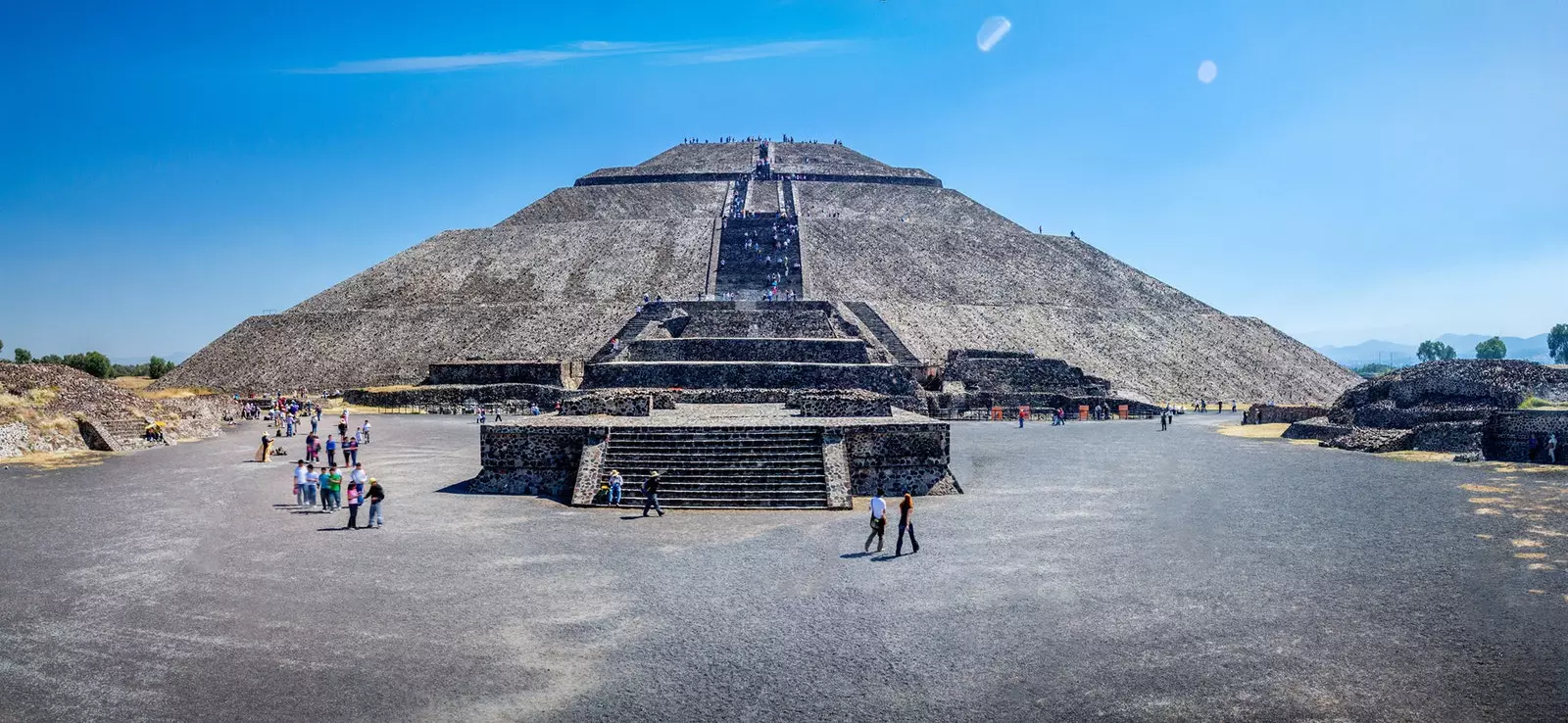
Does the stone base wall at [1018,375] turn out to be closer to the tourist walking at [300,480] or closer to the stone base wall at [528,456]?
the stone base wall at [528,456]

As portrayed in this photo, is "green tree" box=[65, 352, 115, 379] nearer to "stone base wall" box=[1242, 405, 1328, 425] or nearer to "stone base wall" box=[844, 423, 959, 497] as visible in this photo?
"stone base wall" box=[844, 423, 959, 497]

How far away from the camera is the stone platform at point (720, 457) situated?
44.9 feet

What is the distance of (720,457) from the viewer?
14164 mm

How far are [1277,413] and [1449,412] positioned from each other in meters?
10.1

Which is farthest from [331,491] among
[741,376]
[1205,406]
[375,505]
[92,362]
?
[92,362]

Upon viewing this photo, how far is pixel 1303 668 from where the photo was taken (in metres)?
6.62

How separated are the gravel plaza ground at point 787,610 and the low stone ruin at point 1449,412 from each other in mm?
6816

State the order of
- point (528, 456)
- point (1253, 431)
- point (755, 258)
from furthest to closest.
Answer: point (755, 258)
point (1253, 431)
point (528, 456)

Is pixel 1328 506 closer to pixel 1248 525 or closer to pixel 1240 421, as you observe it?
pixel 1248 525

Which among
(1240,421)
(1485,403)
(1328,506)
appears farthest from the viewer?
(1240,421)

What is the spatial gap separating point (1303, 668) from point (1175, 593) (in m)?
1.91

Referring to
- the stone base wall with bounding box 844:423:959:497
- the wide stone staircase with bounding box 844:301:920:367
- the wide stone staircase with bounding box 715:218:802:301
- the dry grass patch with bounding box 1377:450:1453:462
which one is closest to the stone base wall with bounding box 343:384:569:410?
the wide stone staircase with bounding box 844:301:920:367

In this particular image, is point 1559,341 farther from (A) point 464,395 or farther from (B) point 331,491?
(B) point 331,491

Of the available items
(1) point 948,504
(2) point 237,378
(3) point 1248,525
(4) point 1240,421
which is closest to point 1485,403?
(4) point 1240,421
